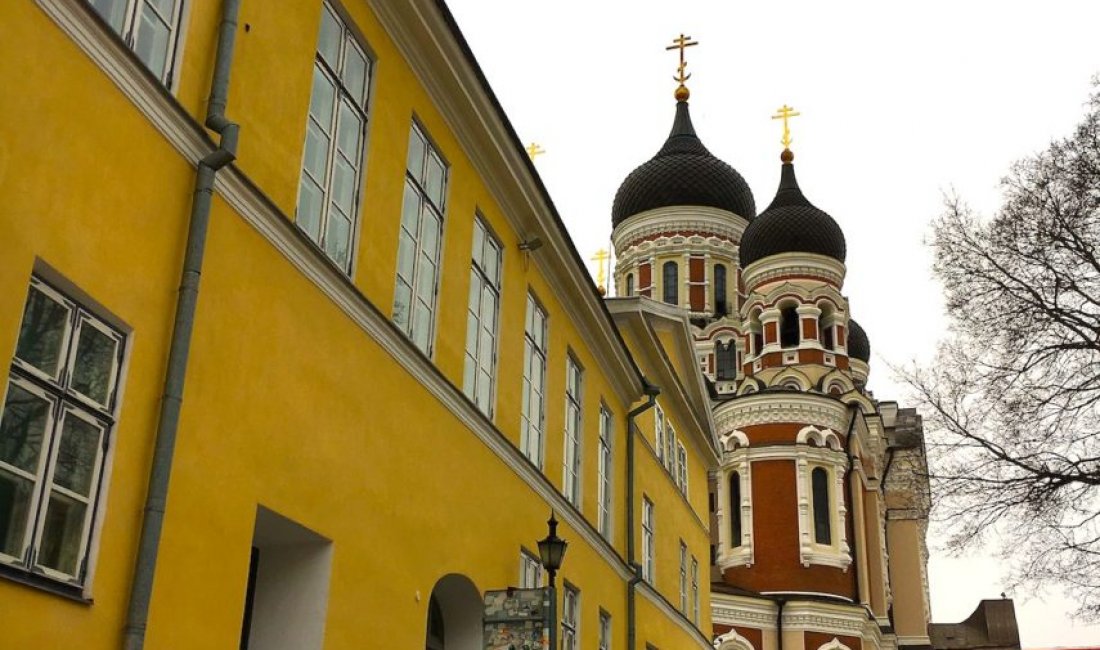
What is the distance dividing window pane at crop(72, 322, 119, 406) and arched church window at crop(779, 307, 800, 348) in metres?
43.4

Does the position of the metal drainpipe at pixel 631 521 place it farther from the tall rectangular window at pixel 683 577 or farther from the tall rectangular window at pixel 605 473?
the tall rectangular window at pixel 683 577

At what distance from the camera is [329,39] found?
35.1ft

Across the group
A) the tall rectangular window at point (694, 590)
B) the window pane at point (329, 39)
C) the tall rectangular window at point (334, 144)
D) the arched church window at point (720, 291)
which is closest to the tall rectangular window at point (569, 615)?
the tall rectangular window at point (334, 144)

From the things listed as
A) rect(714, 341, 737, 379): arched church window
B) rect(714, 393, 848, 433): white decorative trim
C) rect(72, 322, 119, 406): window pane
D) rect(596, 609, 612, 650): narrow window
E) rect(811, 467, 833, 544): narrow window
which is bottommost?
rect(72, 322, 119, 406): window pane

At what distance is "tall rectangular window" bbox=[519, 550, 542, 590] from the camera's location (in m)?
14.7

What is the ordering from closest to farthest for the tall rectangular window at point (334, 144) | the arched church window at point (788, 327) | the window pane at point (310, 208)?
the window pane at point (310, 208) < the tall rectangular window at point (334, 144) < the arched church window at point (788, 327)

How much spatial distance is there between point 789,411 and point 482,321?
33.0 m

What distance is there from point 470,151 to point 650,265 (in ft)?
142

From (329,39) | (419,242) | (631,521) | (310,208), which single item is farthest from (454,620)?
(631,521)

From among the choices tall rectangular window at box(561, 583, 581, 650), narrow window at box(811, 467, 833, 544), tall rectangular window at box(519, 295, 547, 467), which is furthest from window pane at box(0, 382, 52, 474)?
narrow window at box(811, 467, 833, 544)

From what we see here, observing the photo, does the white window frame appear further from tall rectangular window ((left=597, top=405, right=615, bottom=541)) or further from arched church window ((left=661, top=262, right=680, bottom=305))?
arched church window ((left=661, top=262, right=680, bottom=305))

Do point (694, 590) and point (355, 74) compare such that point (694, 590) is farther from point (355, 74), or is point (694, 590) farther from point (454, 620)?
point (355, 74)

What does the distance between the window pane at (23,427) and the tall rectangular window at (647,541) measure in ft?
50.5

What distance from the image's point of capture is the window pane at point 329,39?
34.6ft
